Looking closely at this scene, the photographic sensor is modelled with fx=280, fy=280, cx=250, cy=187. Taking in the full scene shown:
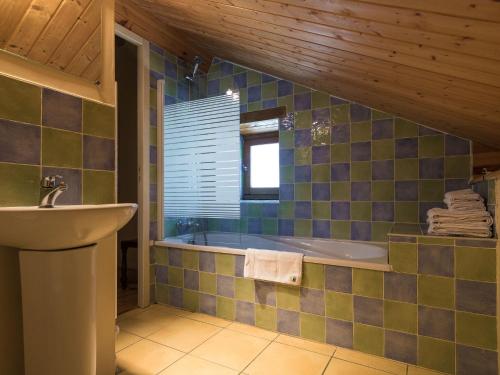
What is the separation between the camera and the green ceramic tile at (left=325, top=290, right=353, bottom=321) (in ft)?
5.96

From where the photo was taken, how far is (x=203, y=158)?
2.56m

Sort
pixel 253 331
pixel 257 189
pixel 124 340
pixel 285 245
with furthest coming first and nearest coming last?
pixel 257 189 → pixel 285 245 → pixel 253 331 → pixel 124 340

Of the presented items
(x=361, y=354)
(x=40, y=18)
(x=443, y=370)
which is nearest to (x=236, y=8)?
(x=40, y=18)

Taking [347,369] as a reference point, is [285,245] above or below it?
above

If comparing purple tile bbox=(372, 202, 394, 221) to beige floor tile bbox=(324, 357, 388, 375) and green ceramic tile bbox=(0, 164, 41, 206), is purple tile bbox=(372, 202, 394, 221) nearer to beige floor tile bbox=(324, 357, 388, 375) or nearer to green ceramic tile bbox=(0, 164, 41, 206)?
beige floor tile bbox=(324, 357, 388, 375)

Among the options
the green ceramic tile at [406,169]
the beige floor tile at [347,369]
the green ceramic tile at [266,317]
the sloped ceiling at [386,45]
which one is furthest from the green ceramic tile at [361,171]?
the beige floor tile at [347,369]

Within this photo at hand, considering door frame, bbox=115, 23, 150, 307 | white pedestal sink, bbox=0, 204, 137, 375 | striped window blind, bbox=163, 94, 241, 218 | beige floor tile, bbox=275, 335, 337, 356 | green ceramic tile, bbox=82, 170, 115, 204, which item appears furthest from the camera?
door frame, bbox=115, 23, 150, 307

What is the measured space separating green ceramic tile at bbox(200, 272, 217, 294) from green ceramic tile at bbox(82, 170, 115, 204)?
1058mm

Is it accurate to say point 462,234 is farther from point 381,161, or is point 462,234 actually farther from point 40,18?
point 40,18

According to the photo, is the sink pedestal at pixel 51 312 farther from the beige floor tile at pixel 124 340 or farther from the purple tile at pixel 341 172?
the purple tile at pixel 341 172

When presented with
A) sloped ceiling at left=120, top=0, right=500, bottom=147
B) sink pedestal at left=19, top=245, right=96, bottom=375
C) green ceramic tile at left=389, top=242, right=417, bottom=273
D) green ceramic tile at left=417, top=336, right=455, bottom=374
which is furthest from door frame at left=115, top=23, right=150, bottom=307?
green ceramic tile at left=417, top=336, right=455, bottom=374

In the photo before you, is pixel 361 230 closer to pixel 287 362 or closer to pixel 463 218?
pixel 463 218


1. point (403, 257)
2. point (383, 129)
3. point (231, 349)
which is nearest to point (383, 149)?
point (383, 129)

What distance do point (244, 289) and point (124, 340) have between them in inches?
35.4
